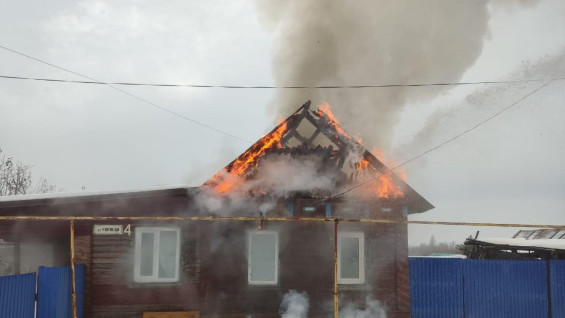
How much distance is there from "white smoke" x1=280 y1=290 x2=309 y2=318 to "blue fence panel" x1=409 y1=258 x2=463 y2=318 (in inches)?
128

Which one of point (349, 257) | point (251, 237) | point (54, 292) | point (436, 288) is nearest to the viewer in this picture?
point (54, 292)

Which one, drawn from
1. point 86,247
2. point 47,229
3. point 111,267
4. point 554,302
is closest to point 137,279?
point 111,267

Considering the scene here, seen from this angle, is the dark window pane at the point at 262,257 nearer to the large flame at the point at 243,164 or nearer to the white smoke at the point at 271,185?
the white smoke at the point at 271,185

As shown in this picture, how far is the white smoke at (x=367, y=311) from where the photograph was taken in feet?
41.1

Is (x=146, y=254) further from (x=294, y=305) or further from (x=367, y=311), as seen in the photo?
(x=367, y=311)

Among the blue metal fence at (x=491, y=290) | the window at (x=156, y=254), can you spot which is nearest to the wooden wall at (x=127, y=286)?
the window at (x=156, y=254)

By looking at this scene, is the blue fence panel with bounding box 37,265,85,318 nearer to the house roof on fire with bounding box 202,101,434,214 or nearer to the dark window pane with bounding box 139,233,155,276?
the dark window pane with bounding box 139,233,155,276

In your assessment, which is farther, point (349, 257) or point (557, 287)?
point (349, 257)

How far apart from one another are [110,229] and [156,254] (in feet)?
4.72

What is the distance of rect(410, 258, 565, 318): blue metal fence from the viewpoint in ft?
42.4

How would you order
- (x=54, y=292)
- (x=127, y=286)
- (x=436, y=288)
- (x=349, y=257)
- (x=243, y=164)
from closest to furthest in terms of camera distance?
(x=54, y=292)
(x=127, y=286)
(x=243, y=164)
(x=349, y=257)
(x=436, y=288)

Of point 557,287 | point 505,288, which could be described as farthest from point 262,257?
point 557,287

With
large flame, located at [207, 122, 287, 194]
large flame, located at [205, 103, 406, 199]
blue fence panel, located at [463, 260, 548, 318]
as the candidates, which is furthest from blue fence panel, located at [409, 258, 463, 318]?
large flame, located at [207, 122, 287, 194]

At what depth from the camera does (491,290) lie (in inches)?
512
